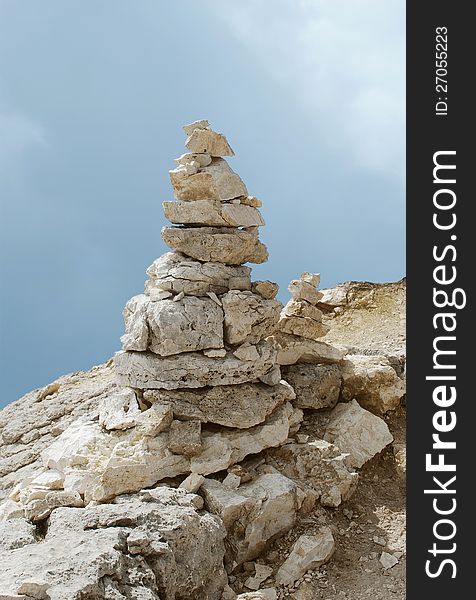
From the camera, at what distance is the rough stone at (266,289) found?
12273 millimetres

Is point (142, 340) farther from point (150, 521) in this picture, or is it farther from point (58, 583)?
point (58, 583)

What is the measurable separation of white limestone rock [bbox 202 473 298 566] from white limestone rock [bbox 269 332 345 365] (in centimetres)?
361

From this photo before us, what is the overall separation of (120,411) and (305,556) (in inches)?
158

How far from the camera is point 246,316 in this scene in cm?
1173

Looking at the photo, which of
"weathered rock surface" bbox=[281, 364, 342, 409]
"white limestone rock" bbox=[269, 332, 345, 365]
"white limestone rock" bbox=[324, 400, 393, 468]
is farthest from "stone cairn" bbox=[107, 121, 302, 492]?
"white limestone rock" bbox=[269, 332, 345, 365]

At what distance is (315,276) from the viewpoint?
1482 centimetres

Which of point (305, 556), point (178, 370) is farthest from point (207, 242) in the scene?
point (305, 556)

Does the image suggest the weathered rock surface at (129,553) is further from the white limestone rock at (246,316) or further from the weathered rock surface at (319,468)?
the white limestone rock at (246,316)

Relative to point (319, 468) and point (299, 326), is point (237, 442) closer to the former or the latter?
point (319, 468)

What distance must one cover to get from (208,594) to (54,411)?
8.44m

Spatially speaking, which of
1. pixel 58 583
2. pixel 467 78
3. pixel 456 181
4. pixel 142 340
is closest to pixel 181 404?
pixel 142 340

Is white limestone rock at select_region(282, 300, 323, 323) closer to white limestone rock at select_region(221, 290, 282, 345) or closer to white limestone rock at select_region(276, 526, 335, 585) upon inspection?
white limestone rock at select_region(221, 290, 282, 345)

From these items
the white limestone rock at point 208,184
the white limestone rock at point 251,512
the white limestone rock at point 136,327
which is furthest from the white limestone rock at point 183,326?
the white limestone rock at point 251,512

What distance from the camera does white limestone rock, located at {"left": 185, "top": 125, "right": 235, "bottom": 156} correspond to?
1238 centimetres
